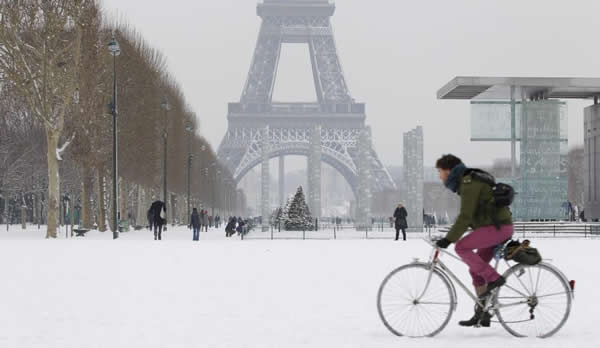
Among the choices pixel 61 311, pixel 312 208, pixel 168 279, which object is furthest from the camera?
pixel 312 208

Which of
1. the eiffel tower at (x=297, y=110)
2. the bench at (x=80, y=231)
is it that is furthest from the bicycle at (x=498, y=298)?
the eiffel tower at (x=297, y=110)

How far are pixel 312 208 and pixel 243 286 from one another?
2175 inches

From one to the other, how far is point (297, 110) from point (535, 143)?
73180 mm

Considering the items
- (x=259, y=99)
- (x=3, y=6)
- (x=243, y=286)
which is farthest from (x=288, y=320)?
(x=259, y=99)

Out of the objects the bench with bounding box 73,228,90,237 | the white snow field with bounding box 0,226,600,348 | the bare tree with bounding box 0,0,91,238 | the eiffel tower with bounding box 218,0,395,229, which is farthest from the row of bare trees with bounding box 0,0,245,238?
the eiffel tower with bounding box 218,0,395,229

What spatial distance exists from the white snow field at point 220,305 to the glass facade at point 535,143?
2307 cm

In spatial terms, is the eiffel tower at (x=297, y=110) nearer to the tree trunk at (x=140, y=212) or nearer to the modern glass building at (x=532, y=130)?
the tree trunk at (x=140, y=212)

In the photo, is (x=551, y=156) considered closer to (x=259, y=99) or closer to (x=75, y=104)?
(x=75, y=104)

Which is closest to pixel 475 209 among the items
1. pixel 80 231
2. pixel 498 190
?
pixel 498 190

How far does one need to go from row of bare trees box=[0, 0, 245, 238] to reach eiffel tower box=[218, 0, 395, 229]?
33.5 m

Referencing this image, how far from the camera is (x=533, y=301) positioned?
791 cm

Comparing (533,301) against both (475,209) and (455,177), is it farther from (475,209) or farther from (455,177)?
(455,177)

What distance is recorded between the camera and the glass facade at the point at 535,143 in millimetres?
41875

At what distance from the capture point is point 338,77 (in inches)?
4525
